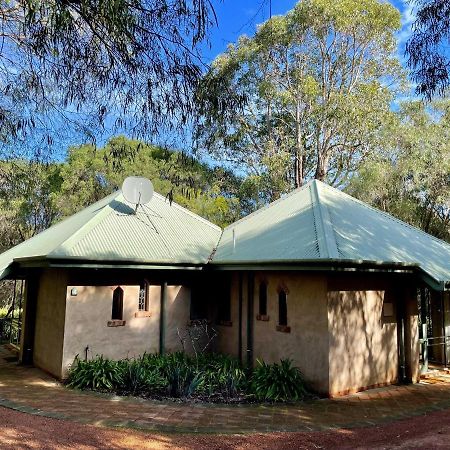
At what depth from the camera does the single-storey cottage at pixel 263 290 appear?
8734 millimetres

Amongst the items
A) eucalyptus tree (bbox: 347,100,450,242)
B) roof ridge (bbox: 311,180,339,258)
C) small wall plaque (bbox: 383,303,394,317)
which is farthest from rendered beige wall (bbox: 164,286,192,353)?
eucalyptus tree (bbox: 347,100,450,242)

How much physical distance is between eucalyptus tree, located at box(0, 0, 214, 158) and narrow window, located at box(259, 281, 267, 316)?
5.83 meters

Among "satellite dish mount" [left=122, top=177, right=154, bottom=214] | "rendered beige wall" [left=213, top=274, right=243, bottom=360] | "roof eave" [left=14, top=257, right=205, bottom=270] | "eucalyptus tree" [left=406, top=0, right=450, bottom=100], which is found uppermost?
"eucalyptus tree" [left=406, top=0, right=450, bottom=100]

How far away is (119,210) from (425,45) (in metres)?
8.95

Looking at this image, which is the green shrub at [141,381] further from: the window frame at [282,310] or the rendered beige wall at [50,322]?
the window frame at [282,310]

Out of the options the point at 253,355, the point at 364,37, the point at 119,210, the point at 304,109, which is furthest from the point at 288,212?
the point at 364,37

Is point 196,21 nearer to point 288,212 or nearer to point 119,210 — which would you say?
point 288,212

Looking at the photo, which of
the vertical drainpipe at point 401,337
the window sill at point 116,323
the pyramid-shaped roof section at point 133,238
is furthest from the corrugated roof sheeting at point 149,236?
the vertical drainpipe at point 401,337

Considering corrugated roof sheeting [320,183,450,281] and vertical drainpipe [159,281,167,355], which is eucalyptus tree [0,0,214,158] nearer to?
corrugated roof sheeting [320,183,450,281]

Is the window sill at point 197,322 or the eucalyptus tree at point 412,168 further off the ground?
the eucalyptus tree at point 412,168

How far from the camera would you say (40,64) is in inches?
232

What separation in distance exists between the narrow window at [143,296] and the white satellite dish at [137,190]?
110 inches

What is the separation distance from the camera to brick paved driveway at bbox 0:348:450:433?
6672 mm

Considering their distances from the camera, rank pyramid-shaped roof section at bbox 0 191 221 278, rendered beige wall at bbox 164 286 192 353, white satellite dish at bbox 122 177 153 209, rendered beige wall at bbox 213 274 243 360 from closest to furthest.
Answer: pyramid-shaped roof section at bbox 0 191 221 278 → rendered beige wall at bbox 213 274 243 360 → rendered beige wall at bbox 164 286 192 353 → white satellite dish at bbox 122 177 153 209
